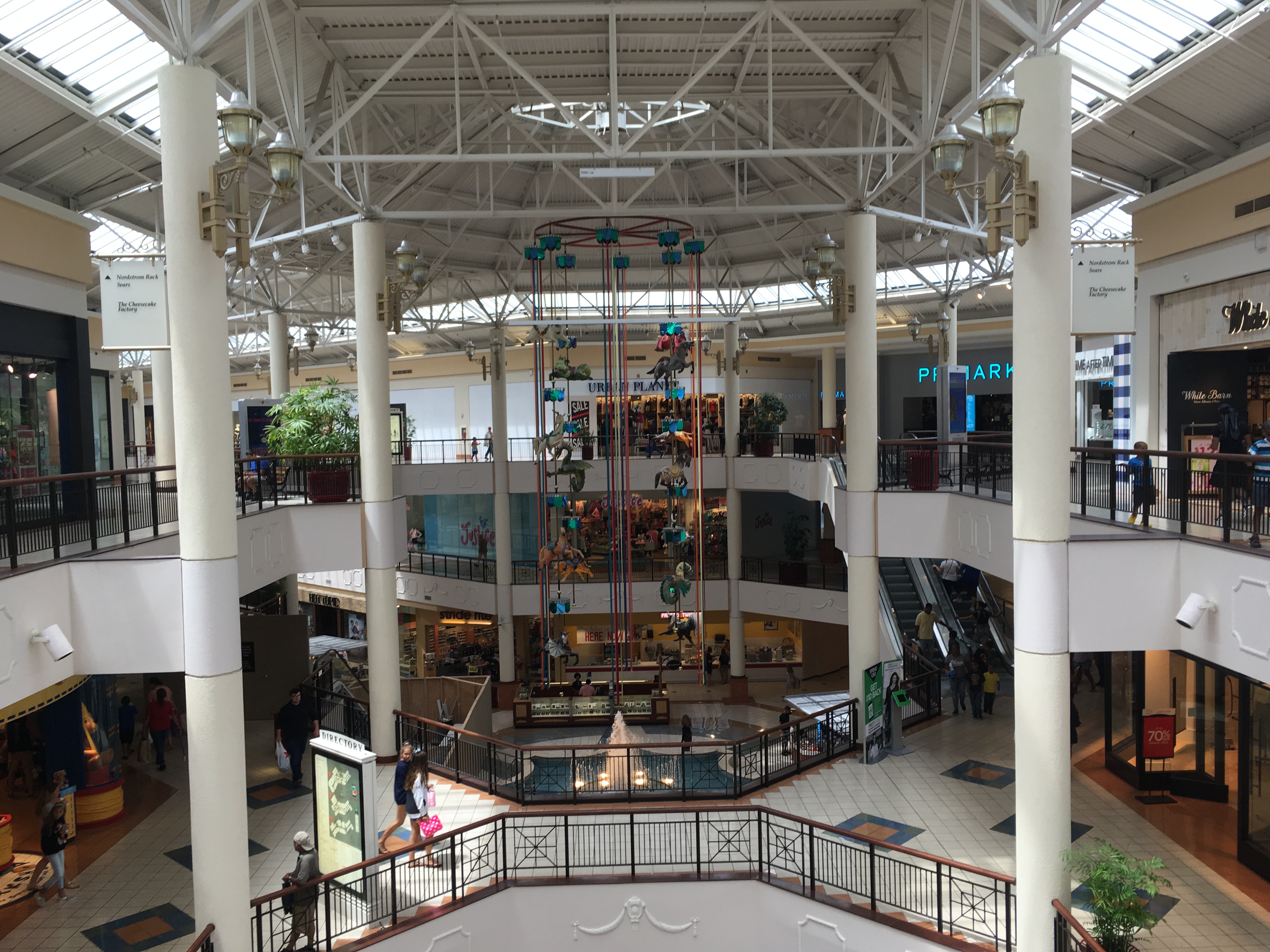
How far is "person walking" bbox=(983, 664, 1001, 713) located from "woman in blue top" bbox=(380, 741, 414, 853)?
35.0 ft

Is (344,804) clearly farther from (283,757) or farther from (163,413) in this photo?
(163,413)

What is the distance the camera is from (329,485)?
1563 cm

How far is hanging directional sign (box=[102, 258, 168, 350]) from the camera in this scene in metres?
9.98

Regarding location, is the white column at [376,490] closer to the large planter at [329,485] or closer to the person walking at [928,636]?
the large planter at [329,485]

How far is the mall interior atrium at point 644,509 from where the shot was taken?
9.45 metres

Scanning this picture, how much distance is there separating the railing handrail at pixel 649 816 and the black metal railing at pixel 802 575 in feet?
36.0

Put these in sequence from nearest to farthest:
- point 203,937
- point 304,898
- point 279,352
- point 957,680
→ 1. point 203,937
2. point 304,898
3. point 957,680
4. point 279,352

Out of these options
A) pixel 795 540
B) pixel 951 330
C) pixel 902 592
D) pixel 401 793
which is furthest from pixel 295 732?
pixel 951 330

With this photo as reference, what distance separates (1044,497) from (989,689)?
918 centimetres

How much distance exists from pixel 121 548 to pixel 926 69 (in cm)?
1186

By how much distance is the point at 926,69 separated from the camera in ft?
40.7

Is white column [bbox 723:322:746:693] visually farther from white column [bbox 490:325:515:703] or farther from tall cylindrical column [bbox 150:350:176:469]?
tall cylindrical column [bbox 150:350:176:469]

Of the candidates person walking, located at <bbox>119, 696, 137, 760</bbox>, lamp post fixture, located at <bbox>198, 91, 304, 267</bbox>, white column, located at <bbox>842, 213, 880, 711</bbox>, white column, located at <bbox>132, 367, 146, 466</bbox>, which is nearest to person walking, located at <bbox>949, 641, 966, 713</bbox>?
white column, located at <bbox>842, 213, 880, 711</bbox>

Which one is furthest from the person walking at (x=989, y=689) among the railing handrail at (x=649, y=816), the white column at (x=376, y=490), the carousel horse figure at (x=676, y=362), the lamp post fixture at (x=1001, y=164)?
the white column at (x=376, y=490)
